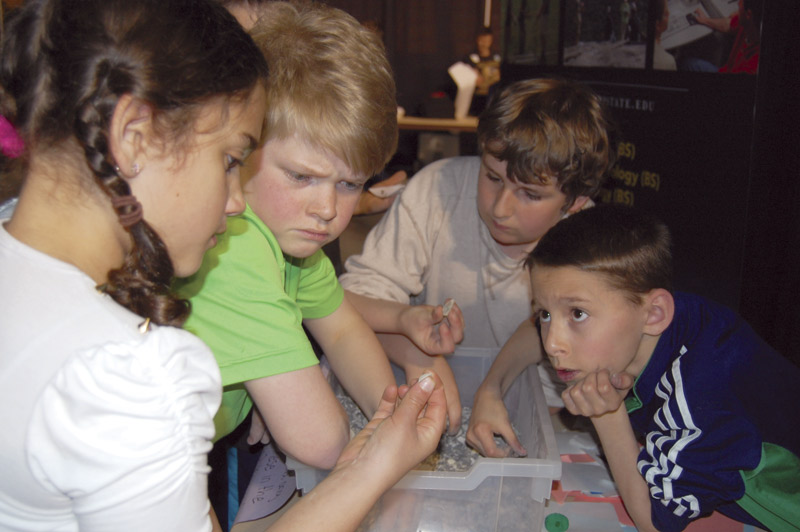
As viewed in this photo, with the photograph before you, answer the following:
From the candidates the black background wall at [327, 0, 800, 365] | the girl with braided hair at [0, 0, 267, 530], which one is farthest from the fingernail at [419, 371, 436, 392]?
the black background wall at [327, 0, 800, 365]

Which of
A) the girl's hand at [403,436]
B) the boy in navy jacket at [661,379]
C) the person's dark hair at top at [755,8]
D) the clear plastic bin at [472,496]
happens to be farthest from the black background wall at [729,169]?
the girl's hand at [403,436]

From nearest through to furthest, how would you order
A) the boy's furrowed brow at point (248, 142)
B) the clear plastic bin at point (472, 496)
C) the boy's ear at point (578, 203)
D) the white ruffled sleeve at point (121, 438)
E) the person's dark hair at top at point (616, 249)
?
the white ruffled sleeve at point (121, 438)
the boy's furrowed brow at point (248, 142)
the clear plastic bin at point (472, 496)
the person's dark hair at top at point (616, 249)
the boy's ear at point (578, 203)

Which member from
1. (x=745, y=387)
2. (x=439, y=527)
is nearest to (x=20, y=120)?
(x=439, y=527)

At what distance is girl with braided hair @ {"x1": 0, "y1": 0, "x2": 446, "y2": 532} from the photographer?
18.1 inches

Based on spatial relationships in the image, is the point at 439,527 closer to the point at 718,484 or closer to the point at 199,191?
the point at 718,484

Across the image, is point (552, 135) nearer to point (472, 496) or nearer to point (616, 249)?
point (616, 249)

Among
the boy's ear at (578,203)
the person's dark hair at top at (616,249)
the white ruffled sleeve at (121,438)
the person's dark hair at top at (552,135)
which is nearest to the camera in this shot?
the white ruffled sleeve at (121,438)

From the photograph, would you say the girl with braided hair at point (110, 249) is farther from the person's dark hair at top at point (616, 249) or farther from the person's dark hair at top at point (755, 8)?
the person's dark hair at top at point (755, 8)

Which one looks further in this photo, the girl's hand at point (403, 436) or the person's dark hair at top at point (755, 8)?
the person's dark hair at top at point (755, 8)

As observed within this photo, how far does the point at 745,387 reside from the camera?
905 mm

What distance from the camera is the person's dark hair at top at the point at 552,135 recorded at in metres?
1.22

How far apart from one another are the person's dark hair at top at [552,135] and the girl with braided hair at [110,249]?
72 cm

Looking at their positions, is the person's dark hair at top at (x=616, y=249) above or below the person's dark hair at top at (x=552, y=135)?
below

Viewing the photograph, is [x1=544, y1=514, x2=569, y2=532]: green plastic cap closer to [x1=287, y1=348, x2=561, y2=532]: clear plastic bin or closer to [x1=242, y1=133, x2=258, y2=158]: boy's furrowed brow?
[x1=287, y1=348, x2=561, y2=532]: clear plastic bin
